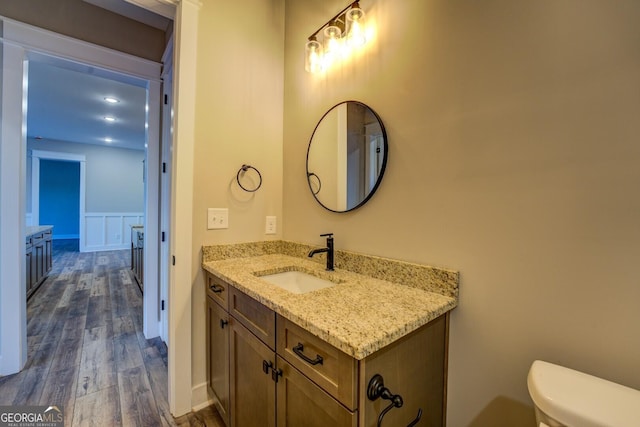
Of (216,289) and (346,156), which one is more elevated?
(346,156)

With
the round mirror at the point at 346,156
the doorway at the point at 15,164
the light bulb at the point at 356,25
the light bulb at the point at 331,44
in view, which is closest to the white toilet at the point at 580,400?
the round mirror at the point at 346,156

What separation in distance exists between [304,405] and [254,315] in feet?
1.28

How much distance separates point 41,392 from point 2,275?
83 cm

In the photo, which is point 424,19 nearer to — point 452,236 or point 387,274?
point 452,236

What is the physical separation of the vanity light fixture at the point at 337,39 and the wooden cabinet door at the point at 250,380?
1501 mm

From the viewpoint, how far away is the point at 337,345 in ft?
2.28

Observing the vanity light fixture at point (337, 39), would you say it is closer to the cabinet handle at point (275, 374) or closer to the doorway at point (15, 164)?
the cabinet handle at point (275, 374)

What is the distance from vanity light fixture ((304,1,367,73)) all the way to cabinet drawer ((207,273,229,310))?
1333 millimetres

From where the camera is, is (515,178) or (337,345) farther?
(515,178)

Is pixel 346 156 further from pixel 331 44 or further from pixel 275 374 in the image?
pixel 275 374

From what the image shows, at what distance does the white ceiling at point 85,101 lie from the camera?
90.0 inches

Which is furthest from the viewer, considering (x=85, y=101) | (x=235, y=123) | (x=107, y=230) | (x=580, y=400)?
(x=107, y=230)

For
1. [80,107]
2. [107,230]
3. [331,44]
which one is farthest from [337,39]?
[107,230]

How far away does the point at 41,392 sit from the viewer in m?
1.66
